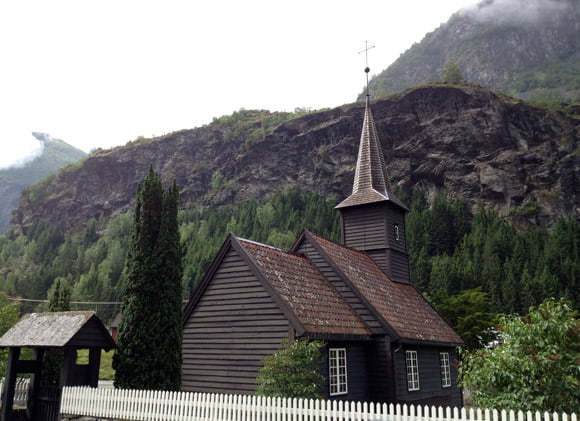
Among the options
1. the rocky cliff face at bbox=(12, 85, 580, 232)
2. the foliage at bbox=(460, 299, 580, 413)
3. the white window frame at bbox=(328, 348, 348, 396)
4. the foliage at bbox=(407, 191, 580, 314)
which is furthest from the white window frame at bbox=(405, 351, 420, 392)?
the rocky cliff face at bbox=(12, 85, 580, 232)

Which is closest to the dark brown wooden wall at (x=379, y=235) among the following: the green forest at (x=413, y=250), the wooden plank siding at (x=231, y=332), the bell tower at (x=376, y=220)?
the bell tower at (x=376, y=220)

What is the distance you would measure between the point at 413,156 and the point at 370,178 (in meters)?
81.9

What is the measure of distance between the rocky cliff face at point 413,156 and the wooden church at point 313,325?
83.0 meters

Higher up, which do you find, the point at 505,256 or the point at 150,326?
the point at 505,256

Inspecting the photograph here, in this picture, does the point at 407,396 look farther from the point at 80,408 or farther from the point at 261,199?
the point at 261,199

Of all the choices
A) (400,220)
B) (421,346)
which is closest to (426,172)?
(400,220)

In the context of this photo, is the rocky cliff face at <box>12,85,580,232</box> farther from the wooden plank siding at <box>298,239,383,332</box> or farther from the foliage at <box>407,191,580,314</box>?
the wooden plank siding at <box>298,239,383,332</box>

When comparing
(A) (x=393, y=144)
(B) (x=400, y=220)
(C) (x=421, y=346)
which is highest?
(A) (x=393, y=144)

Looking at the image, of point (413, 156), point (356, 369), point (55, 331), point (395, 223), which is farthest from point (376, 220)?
point (413, 156)

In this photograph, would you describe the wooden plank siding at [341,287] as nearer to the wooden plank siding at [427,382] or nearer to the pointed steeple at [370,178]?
the wooden plank siding at [427,382]

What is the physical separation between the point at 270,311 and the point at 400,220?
13.1 m

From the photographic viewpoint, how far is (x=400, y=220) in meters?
26.5

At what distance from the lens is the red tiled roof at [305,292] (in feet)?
50.0

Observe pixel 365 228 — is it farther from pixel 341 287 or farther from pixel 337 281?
pixel 341 287
